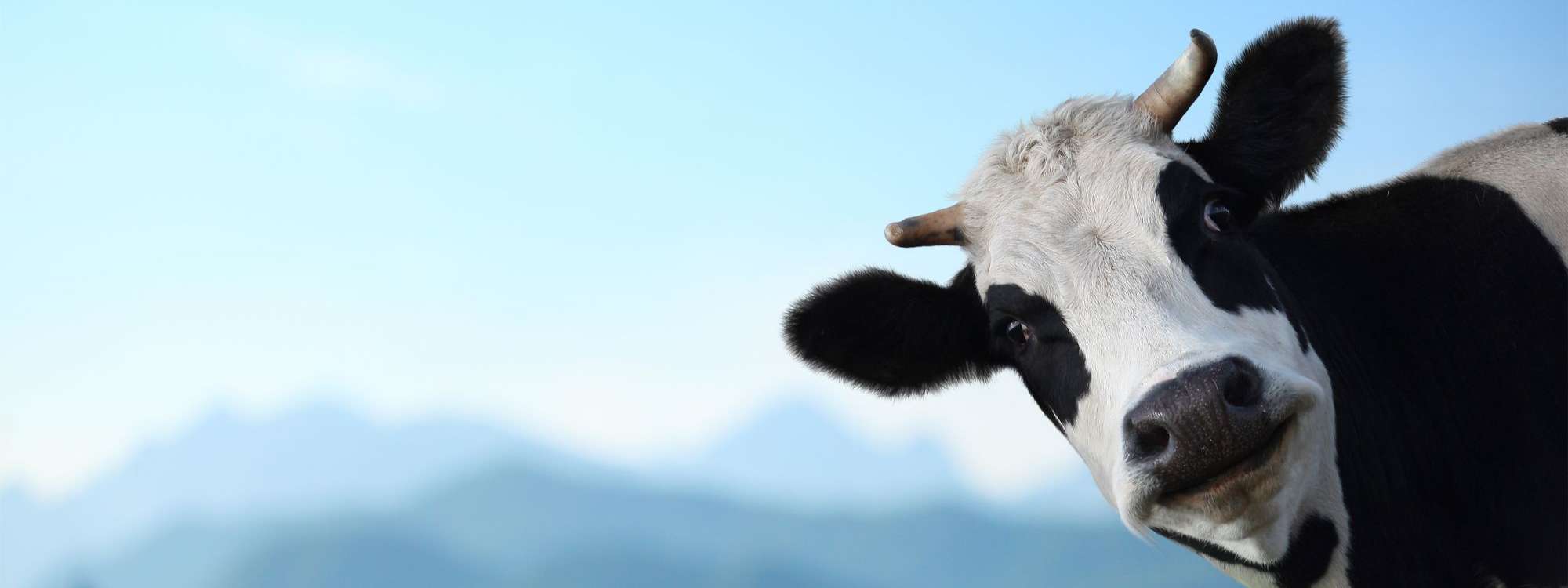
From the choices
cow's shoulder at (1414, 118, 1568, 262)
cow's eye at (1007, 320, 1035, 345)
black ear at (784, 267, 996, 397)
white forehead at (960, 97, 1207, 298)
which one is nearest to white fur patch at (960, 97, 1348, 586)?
white forehead at (960, 97, 1207, 298)

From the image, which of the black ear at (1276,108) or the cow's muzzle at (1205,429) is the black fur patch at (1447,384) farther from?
the cow's muzzle at (1205,429)

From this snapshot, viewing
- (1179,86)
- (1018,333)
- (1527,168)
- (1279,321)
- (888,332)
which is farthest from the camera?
(888,332)

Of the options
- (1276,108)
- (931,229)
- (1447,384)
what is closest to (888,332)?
(931,229)

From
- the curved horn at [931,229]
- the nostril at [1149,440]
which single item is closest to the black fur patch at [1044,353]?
the curved horn at [931,229]

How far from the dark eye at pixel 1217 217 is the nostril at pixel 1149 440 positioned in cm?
89

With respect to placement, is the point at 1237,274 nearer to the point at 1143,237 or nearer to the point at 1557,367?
the point at 1143,237

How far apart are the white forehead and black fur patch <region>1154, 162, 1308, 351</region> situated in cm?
5

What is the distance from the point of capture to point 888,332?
15.0 ft

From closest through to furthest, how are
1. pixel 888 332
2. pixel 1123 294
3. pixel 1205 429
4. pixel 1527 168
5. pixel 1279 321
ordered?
pixel 1205 429, pixel 1123 294, pixel 1279 321, pixel 1527 168, pixel 888 332

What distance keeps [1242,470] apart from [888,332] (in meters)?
1.73

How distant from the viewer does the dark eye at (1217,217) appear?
367 cm

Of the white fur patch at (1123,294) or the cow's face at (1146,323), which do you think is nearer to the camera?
the cow's face at (1146,323)

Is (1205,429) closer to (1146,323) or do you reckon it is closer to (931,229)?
(1146,323)

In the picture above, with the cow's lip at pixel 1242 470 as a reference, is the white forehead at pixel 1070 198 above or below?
above
